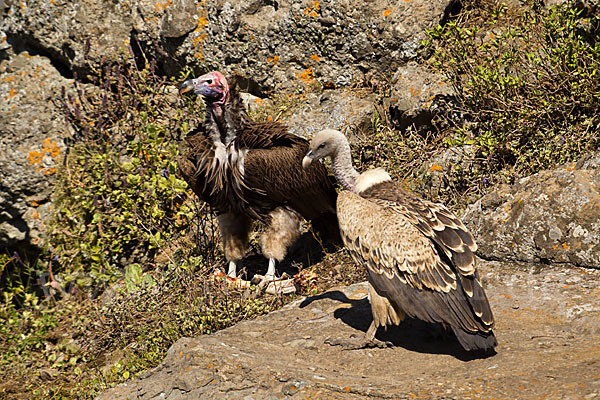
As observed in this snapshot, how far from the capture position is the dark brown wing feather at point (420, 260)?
369cm

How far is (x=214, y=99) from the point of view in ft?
20.5

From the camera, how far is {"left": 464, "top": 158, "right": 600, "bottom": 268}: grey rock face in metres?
4.73

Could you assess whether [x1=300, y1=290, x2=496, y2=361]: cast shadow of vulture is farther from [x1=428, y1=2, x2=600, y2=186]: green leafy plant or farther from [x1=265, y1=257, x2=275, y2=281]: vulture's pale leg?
[x1=428, y1=2, x2=600, y2=186]: green leafy plant

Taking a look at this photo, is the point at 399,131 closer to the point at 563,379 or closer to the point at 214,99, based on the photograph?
the point at 214,99

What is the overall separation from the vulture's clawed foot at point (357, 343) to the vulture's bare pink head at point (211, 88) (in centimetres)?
295

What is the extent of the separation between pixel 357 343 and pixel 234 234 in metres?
2.57

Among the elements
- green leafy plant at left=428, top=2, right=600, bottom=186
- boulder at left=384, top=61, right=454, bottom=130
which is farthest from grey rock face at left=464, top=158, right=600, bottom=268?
boulder at left=384, top=61, right=454, bottom=130

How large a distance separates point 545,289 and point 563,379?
139 centimetres

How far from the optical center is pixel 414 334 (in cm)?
438

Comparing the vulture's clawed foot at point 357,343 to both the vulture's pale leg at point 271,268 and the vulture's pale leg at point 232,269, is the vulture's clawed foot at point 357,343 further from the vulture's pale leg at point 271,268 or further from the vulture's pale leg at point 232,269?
the vulture's pale leg at point 232,269

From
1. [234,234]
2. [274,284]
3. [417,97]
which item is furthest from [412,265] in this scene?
[417,97]

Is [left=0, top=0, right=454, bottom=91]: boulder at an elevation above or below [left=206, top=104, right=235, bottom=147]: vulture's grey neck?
above

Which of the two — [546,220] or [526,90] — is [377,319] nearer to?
[546,220]

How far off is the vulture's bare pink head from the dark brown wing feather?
7.72 ft
